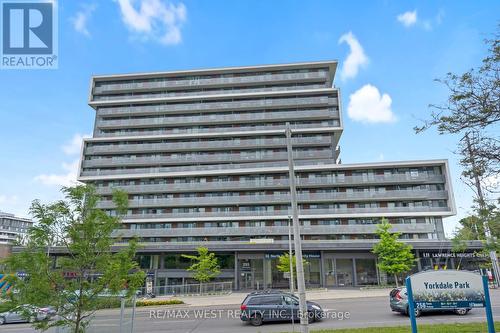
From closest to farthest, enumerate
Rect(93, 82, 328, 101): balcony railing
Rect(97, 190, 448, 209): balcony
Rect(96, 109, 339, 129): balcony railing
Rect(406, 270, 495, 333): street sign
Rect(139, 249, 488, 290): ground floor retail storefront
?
Rect(406, 270, 495, 333): street sign, Rect(139, 249, 488, 290): ground floor retail storefront, Rect(97, 190, 448, 209): balcony, Rect(96, 109, 339, 129): balcony railing, Rect(93, 82, 328, 101): balcony railing

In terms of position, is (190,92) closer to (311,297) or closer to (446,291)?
(311,297)

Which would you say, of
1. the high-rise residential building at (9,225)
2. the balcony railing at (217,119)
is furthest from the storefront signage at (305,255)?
the high-rise residential building at (9,225)

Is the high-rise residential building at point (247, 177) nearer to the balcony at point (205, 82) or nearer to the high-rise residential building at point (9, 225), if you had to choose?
the balcony at point (205, 82)

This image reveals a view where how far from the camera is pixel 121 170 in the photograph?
2327 inches

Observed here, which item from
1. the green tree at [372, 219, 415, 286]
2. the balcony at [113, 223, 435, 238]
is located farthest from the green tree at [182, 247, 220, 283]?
the green tree at [372, 219, 415, 286]

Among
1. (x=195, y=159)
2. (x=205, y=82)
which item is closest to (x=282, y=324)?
(x=195, y=159)

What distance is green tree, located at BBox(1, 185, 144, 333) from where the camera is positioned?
8.44 metres

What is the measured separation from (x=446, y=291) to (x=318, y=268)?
34.4 meters

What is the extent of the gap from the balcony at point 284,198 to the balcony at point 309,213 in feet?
4.79

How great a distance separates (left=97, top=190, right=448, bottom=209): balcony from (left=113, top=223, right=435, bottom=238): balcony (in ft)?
13.2

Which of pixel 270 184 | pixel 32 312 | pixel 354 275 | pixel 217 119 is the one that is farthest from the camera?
pixel 217 119

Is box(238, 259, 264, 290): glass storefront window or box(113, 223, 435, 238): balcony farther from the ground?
box(113, 223, 435, 238): balcony

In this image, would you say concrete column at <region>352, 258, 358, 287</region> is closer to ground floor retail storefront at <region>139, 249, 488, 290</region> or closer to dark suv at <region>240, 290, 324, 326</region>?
ground floor retail storefront at <region>139, 249, 488, 290</region>

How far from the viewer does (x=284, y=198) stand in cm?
5044
